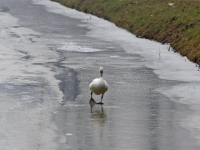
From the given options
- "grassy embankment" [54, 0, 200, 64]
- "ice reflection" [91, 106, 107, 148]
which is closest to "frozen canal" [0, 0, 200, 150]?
"ice reflection" [91, 106, 107, 148]

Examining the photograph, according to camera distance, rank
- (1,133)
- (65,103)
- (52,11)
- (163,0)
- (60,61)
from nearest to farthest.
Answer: (1,133) < (65,103) < (60,61) < (163,0) < (52,11)

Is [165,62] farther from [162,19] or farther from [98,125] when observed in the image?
[98,125]

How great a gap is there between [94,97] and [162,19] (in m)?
18.7

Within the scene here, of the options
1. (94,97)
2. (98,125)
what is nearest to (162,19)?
(94,97)

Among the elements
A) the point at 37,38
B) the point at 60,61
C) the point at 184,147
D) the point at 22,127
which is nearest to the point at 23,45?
the point at 37,38

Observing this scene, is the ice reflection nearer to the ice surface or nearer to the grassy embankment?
the ice surface

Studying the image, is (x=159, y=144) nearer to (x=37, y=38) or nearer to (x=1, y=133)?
(x=1, y=133)

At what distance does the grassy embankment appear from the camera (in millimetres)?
30827

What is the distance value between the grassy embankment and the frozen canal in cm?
83

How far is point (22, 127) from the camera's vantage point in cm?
1547

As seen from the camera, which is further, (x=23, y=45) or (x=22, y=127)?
(x=23, y=45)

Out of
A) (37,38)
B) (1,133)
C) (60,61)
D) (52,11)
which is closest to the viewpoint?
(1,133)

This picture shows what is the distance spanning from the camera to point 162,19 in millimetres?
37688

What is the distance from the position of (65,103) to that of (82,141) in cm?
451
